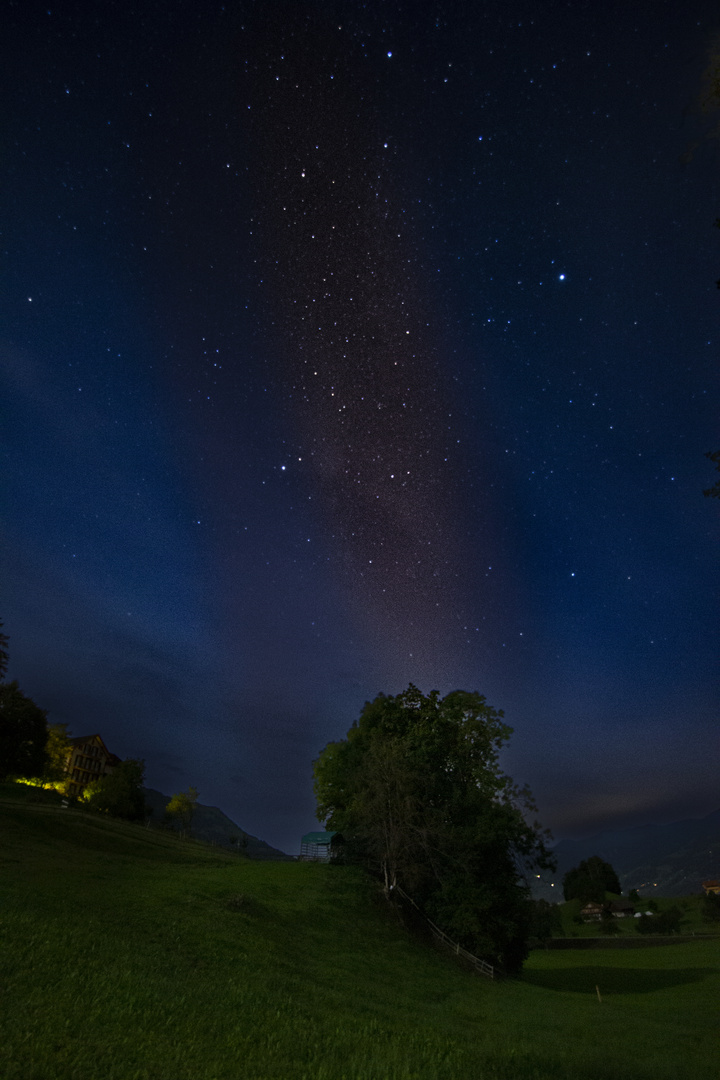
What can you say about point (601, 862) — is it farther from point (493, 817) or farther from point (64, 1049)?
point (64, 1049)

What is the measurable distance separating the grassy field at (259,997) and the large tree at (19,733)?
1923 cm

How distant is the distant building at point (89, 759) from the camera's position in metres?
120

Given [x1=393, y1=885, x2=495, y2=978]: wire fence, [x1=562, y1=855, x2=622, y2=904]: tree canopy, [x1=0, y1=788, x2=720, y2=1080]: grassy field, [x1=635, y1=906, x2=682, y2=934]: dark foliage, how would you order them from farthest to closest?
[x1=562, y1=855, x2=622, y2=904]: tree canopy, [x1=635, y1=906, x2=682, y2=934]: dark foliage, [x1=393, y1=885, x2=495, y2=978]: wire fence, [x1=0, y1=788, x2=720, y2=1080]: grassy field

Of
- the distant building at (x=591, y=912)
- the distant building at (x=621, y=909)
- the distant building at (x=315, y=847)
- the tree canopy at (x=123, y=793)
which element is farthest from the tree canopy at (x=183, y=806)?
the distant building at (x=621, y=909)

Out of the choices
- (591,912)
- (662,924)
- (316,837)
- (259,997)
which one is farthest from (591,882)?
(259,997)

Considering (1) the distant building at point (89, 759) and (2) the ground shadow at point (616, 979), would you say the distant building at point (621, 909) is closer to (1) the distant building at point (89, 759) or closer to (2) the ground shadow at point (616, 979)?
(2) the ground shadow at point (616, 979)

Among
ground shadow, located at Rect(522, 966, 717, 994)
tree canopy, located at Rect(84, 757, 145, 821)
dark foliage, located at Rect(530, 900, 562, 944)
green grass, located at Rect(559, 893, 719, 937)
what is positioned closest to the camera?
ground shadow, located at Rect(522, 966, 717, 994)

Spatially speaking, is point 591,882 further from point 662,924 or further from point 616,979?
point 616,979

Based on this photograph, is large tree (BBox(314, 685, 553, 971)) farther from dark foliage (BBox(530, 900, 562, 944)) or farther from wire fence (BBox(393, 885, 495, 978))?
dark foliage (BBox(530, 900, 562, 944))

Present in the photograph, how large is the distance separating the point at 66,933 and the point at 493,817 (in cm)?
3120

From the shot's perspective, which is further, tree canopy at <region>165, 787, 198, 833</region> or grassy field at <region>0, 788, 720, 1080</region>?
tree canopy at <region>165, 787, 198, 833</region>

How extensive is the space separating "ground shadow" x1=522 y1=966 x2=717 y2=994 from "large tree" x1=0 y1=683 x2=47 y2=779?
49.6 m

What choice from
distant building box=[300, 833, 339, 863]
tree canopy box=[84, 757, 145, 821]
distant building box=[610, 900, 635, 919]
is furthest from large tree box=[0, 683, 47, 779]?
distant building box=[610, 900, 635, 919]

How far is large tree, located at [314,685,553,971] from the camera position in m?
→ 36.1
